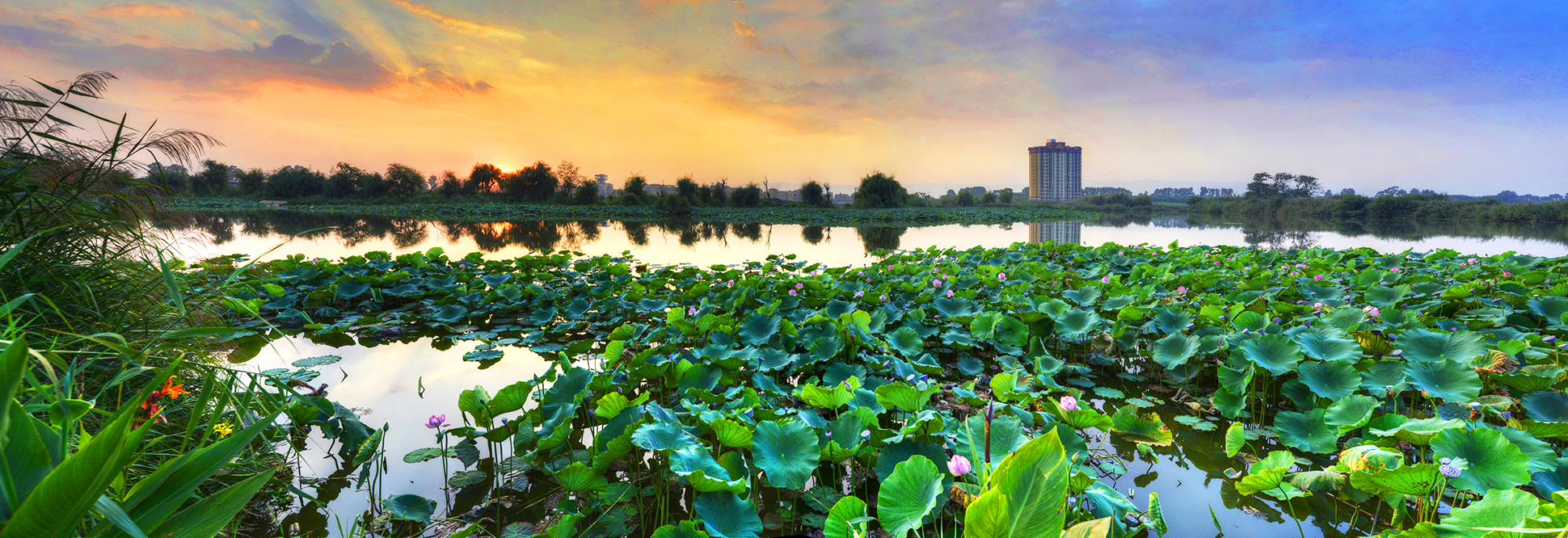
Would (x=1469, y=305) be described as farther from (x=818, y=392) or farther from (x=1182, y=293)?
(x=818, y=392)

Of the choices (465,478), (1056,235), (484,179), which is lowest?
(465,478)

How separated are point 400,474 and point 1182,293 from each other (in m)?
4.48

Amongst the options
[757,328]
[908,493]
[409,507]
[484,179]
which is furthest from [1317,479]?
[484,179]

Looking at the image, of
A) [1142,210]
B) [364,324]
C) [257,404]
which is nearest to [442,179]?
[364,324]

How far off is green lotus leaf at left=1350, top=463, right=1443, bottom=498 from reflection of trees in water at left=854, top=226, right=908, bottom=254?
8.91 meters

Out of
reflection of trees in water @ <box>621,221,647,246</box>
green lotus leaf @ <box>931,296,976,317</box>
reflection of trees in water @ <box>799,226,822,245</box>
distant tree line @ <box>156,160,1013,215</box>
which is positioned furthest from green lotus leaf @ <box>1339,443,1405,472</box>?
distant tree line @ <box>156,160,1013,215</box>

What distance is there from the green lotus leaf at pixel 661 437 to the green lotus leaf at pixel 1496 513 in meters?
1.65

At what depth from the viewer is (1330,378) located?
2221 mm

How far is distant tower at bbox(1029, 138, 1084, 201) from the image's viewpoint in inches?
3100

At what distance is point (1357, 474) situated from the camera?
141 centimetres

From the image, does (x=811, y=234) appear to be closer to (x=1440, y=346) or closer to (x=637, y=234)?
(x=637, y=234)

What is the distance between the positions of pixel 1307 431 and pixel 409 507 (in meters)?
3.05

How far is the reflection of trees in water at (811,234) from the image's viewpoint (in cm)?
1357

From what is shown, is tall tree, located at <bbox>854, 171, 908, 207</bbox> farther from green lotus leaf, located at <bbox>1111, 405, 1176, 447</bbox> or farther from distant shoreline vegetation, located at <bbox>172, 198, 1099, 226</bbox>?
green lotus leaf, located at <bbox>1111, 405, 1176, 447</bbox>
